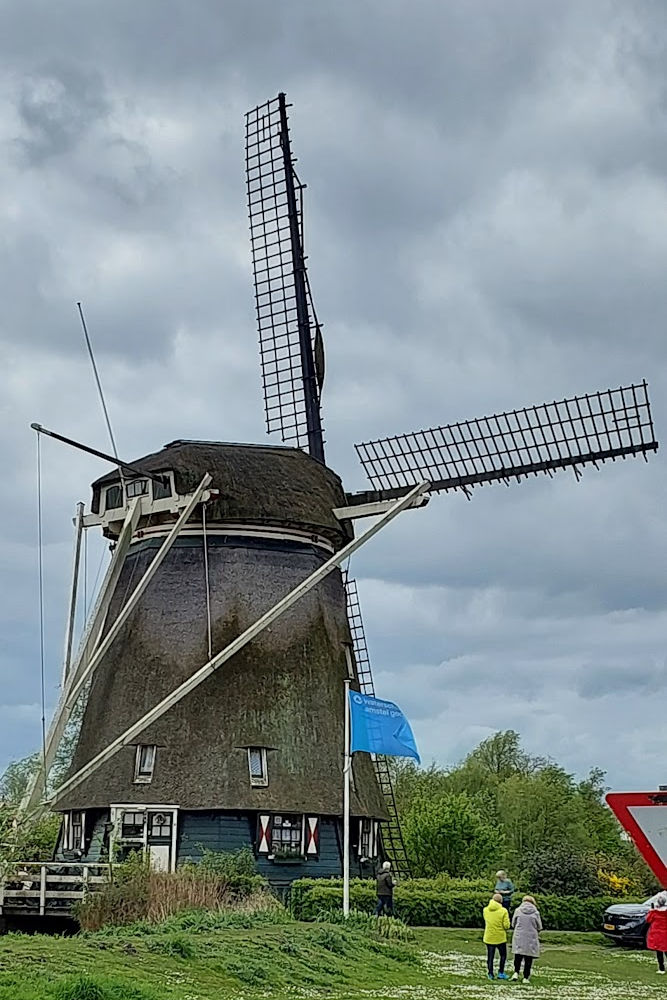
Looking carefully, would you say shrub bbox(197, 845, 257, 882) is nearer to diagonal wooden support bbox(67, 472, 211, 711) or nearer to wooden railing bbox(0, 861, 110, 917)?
wooden railing bbox(0, 861, 110, 917)

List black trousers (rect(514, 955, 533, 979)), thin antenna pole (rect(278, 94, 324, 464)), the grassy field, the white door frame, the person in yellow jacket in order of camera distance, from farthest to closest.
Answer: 1. thin antenna pole (rect(278, 94, 324, 464))
2. the white door frame
3. the person in yellow jacket
4. black trousers (rect(514, 955, 533, 979))
5. the grassy field

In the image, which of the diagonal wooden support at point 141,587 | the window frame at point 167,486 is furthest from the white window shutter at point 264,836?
the window frame at point 167,486

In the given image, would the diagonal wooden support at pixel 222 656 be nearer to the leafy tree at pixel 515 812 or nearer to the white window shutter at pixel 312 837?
the white window shutter at pixel 312 837

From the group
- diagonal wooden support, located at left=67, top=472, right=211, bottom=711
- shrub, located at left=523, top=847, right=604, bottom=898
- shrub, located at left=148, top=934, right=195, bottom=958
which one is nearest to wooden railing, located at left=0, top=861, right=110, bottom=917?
diagonal wooden support, located at left=67, top=472, right=211, bottom=711

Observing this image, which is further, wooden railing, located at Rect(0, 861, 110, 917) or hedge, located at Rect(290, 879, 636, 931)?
hedge, located at Rect(290, 879, 636, 931)

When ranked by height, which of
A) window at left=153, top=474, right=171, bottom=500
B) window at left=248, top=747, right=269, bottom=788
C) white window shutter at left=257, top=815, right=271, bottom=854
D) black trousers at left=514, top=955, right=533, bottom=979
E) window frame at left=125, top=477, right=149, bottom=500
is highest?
window frame at left=125, top=477, right=149, bottom=500

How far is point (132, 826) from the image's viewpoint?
2744 centimetres

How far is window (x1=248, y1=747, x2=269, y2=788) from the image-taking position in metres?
27.8

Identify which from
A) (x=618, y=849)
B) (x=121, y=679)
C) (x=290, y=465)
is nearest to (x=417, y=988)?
(x=121, y=679)

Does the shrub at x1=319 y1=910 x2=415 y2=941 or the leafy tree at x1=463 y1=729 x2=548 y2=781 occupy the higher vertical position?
the leafy tree at x1=463 y1=729 x2=548 y2=781

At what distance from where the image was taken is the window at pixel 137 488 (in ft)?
100

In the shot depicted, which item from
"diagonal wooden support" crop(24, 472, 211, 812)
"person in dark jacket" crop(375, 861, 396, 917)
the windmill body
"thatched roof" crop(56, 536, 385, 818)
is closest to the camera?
"person in dark jacket" crop(375, 861, 396, 917)

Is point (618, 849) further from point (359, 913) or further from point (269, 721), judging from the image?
point (359, 913)

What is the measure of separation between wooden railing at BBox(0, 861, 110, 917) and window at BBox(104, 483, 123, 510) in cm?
930
